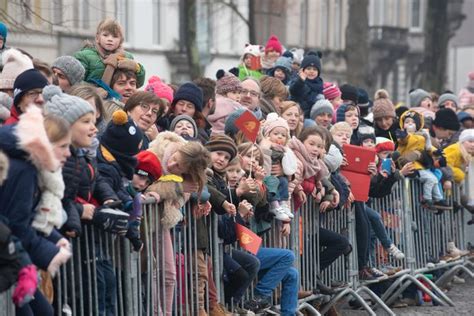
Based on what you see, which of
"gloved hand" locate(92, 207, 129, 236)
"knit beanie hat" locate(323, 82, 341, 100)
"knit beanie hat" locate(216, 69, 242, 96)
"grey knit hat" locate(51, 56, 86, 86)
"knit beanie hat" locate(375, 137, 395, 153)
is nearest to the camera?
"gloved hand" locate(92, 207, 129, 236)

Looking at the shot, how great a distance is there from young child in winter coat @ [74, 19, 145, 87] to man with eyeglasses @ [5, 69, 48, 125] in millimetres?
2238

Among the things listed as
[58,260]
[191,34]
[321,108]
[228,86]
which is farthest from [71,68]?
[191,34]

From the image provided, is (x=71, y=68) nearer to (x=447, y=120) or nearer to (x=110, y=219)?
(x=110, y=219)

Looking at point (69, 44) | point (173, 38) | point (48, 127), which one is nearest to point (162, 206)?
point (48, 127)

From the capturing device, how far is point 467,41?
60.3 meters

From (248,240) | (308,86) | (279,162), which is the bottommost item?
(248,240)

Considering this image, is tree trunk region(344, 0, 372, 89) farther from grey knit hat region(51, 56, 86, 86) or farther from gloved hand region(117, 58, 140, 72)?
grey knit hat region(51, 56, 86, 86)

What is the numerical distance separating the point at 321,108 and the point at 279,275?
3488mm

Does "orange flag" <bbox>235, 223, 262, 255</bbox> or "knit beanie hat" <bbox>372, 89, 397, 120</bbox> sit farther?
"knit beanie hat" <bbox>372, 89, 397, 120</bbox>

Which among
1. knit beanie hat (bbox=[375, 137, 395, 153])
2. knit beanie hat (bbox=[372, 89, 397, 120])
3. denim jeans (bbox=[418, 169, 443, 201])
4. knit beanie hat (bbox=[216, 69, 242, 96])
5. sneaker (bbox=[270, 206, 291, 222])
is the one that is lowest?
denim jeans (bbox=[418, 169, 443, 201])

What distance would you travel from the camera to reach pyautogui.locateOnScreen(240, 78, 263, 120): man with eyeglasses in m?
12.5

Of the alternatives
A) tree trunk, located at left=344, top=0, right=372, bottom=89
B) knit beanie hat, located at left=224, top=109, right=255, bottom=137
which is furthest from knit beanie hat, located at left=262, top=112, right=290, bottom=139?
tree trunk, located at left=344, top=0, right=372, bottom=89

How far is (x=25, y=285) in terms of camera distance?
718cm

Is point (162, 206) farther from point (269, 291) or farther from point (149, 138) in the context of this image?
point (269, 291)
